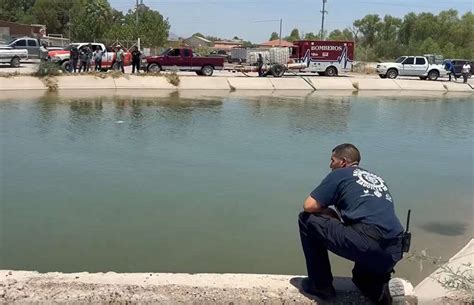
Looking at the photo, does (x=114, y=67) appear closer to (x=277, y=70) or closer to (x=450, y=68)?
(x=277, y=70)

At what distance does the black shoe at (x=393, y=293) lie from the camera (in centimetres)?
413

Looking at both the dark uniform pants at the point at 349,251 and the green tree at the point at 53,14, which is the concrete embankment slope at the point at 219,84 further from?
the green tree at the point at 53,14

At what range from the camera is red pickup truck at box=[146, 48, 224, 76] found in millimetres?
32188

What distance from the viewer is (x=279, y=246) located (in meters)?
6.89

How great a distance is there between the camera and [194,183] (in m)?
9.53

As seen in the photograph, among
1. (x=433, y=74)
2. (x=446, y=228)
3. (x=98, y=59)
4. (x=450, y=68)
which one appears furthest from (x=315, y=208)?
(x=450, y=68)

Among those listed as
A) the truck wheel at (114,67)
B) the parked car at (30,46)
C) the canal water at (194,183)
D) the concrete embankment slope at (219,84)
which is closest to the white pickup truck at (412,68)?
the concrete embankment slope at (219,84)

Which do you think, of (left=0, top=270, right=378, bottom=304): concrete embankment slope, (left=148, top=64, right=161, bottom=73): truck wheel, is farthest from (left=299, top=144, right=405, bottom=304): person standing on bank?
(left=148, top=64, right=161, bottom=73): truck wheel

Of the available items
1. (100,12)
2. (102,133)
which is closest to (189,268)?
(102,133)

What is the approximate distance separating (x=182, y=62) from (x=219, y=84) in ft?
13.2

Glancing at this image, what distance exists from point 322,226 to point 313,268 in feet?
1.37

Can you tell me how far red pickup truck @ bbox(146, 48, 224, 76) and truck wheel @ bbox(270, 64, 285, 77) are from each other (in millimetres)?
3727

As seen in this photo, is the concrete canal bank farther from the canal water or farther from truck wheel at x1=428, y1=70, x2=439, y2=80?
truck wheel at x1=428, y1=70, x2=439, y2=80

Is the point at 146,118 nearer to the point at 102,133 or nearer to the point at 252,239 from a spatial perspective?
the point at 102,133
